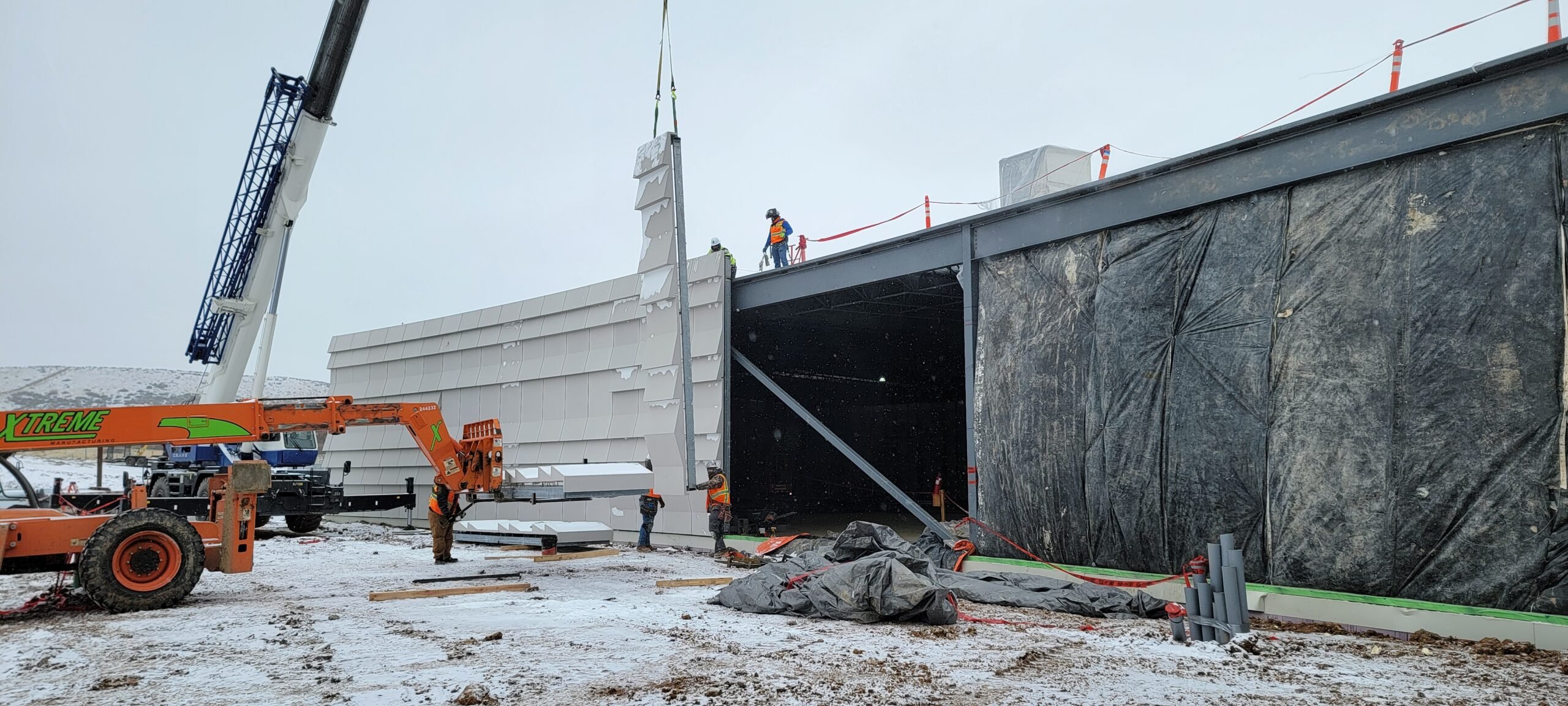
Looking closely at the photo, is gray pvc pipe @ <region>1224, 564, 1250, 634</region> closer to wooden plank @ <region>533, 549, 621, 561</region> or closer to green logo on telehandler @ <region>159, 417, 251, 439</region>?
wooden plank @ <region>533, 549, 621, 561</region>

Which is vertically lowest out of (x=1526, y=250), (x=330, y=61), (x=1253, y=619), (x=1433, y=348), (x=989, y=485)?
(x=1253, y=619)

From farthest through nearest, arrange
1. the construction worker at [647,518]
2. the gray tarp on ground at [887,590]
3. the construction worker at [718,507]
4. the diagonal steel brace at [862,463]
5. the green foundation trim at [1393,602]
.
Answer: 1. the construction worker at [647,518]
2. the construction worker at [718,507]
3. the diagonal steel brace at [862,463]
4. the gray tarp on ground at [887,590]
5. the green foundation trim at [1393,602]

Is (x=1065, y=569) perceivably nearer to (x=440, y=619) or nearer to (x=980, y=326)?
(x=980, y=326)

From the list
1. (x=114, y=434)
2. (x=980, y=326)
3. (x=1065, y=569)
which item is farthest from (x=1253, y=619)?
(x=114, y=434)

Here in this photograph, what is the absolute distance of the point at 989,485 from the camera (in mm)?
12461

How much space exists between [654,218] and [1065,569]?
35.3 feet

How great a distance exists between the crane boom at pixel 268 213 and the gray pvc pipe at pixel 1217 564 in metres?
16.7

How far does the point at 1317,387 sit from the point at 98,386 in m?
98.7

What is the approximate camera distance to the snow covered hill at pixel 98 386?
76438mm

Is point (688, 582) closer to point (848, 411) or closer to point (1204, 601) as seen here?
point (1204, 601)

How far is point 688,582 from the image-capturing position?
11664 millimetres

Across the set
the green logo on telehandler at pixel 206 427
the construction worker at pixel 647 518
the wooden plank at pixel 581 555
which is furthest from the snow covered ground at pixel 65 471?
the green logo on telehandler at pixel 206 427

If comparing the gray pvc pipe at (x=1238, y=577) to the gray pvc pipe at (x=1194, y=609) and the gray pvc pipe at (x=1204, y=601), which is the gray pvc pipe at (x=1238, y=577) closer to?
the gray pvc pipe at (x=1204, y=601)

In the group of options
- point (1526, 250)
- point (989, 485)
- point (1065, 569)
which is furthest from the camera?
point (989, 485)
